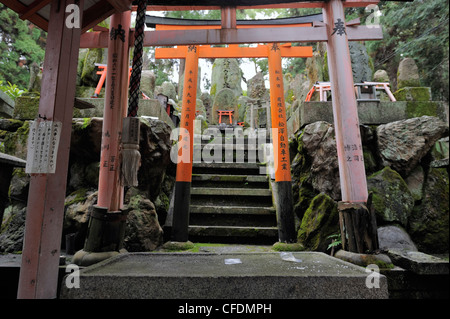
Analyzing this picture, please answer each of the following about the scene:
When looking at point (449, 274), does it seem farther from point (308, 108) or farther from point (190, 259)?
point (308, 108)

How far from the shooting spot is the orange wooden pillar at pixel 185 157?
4691 mm

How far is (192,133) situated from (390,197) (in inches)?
163

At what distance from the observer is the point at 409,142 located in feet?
16.7

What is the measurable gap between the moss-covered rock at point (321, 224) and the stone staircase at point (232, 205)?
86 centimetres

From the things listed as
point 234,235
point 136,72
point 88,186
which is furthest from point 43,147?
point 234,235

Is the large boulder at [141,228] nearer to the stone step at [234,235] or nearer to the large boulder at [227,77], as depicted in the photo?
the stone step at [234,235]

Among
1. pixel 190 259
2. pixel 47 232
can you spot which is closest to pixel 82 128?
pixel 47 232

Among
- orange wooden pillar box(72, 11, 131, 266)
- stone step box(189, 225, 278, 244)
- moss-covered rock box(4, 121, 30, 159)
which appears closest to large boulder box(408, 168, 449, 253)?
stone step box(189, 225, 278, 244)

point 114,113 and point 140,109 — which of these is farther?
point 140,109

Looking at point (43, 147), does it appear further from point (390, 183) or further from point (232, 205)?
point (390, 183)

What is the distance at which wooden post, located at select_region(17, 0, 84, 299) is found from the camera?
2.03 m

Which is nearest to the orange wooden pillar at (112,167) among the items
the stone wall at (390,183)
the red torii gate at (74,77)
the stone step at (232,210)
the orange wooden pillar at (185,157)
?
the red torii gate at (74,77)

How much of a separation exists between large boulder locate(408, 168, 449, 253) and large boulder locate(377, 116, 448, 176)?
53 centimetres

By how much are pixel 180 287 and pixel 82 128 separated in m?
3.87
